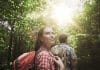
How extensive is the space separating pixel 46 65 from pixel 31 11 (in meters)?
34.0

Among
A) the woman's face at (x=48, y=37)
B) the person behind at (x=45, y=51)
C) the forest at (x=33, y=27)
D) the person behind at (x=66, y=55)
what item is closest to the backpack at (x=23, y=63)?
the person behind at (x=45, y=51)

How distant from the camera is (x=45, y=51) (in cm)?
469

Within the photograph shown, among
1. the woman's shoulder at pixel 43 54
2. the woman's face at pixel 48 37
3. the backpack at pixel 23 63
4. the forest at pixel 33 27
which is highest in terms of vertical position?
the woman's face at pixel 48 37

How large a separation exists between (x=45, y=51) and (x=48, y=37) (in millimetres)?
174

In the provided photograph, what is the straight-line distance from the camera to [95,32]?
104 feet

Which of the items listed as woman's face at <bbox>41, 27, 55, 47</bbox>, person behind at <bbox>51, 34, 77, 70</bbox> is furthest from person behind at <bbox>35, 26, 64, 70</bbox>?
person behind at <bbox>51, 34, 77, 70</bbox>

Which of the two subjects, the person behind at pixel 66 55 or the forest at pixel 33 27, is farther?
the forest at pixel 33 27

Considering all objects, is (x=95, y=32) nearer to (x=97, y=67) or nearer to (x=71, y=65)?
(x=97, y=67)

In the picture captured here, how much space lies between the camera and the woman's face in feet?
15.5

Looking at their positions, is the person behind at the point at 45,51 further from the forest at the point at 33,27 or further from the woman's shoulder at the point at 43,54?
the forest at the point at 33,27

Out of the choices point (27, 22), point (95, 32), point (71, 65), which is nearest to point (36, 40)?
point (71, 65)

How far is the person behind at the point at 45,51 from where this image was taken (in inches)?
179

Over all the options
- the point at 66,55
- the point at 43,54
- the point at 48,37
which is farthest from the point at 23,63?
the point at 66,55

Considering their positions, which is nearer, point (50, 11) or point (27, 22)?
point (27, 22)
